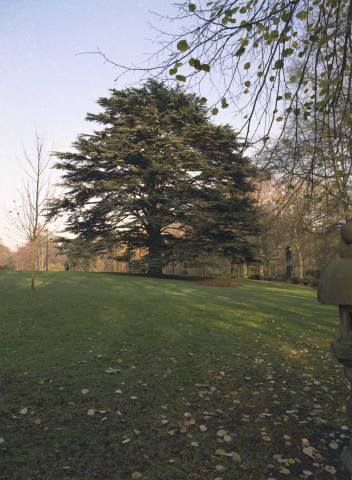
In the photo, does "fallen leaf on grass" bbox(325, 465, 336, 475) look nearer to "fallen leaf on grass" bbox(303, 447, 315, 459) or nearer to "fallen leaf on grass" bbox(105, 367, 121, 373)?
"fallen leaf on grass" bbox(303, 447, 315, 459)

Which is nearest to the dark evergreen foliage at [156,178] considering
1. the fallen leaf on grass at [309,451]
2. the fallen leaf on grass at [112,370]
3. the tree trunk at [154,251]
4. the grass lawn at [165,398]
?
the tree trunk at [154,251]

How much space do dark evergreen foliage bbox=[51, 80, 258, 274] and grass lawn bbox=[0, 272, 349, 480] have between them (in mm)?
13139

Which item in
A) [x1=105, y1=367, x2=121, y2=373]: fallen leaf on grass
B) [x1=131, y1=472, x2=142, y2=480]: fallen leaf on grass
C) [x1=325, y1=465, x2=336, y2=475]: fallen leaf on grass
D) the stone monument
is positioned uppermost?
the stone monument

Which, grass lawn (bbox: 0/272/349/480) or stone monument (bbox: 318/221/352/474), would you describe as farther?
grass lawn (bbox: 0/272/349/480)

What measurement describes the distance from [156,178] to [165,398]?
18705 mm

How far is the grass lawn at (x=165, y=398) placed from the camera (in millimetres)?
3193

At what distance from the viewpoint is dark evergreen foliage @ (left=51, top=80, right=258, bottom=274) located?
20719mm

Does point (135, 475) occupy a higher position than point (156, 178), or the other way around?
point (156, 178)

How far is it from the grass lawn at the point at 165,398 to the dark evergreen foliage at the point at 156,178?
43.1 ft

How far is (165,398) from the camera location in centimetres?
461

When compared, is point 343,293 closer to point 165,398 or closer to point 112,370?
point 165,398

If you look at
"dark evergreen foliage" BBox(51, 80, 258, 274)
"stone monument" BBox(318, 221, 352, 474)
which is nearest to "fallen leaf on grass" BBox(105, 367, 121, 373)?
"stone monument" BBox(318, 221, 352, 474)

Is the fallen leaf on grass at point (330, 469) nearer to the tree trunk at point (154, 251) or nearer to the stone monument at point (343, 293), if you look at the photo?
the stone monument at point (343, 293)

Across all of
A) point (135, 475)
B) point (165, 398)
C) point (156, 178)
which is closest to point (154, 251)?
point (156, 178)
